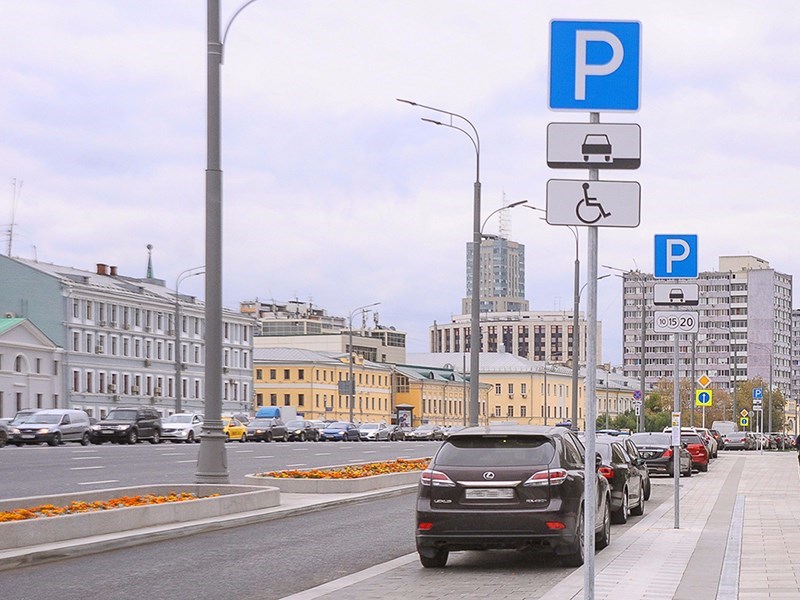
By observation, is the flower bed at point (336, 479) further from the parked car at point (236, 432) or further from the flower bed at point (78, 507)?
the parked car at point (236, 432)

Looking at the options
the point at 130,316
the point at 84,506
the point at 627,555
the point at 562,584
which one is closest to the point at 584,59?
the point at 562,584

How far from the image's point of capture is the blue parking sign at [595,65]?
8539 millimetres

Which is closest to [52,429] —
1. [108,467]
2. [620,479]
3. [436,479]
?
[108,467]

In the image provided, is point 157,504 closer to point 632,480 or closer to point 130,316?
point 632,480

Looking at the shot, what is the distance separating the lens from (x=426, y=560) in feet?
47.1

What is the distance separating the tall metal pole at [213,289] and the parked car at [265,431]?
60.7 metres

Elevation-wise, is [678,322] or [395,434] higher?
[678,322]

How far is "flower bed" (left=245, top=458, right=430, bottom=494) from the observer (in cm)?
2564

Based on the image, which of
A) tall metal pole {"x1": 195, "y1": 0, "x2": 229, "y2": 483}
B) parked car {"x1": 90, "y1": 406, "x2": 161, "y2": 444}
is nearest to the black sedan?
tall metal pole {"x1": 195, "y1": 0, "x2": 229, "y2": 483}

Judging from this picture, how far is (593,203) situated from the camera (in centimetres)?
847

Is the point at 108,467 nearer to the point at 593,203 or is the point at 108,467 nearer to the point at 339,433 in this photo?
the point at 593,203

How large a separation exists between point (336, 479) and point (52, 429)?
3465cm

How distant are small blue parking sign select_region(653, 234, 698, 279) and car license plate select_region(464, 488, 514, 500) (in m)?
6.16

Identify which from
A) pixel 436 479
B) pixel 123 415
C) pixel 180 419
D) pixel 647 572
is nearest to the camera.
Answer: pixel 647 572
